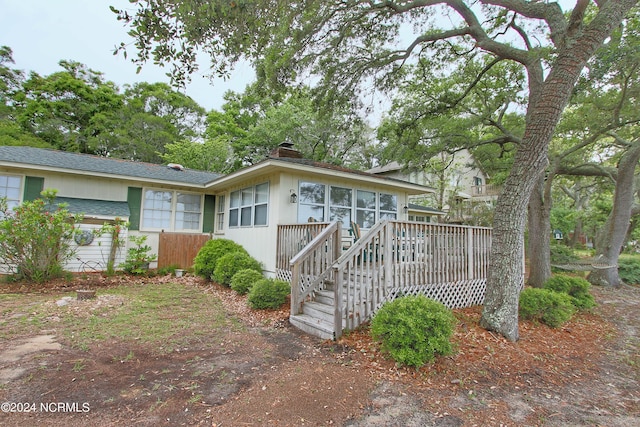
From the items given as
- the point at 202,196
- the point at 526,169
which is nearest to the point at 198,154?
the point at 202,196

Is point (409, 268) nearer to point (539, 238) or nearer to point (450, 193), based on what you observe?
point (539, 238)

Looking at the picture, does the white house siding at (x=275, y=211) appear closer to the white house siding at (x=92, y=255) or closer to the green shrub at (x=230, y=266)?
the green shrub at (x=230, y=266)

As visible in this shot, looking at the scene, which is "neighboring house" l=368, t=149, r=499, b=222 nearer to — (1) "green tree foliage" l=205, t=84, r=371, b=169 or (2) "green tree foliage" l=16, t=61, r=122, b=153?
(1) "green tree foliage" l=205, t=84, r=371, b=169

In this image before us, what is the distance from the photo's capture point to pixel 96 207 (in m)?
8.84

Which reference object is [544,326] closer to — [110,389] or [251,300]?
[251,300]

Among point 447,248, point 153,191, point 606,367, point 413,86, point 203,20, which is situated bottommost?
point 606,367

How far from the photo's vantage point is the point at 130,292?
22.7 ft

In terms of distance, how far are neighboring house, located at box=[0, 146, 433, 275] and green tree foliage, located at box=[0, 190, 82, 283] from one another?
0.99 metres

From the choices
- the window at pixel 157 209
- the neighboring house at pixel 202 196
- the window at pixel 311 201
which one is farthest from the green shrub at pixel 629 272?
the window at pixel 157 209

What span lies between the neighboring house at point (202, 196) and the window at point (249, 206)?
0.03 m

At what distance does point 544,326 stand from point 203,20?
644cm

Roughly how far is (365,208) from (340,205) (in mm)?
960

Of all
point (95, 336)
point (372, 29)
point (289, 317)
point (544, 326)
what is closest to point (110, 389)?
point (95, 336)

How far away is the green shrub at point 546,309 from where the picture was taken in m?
4.95
